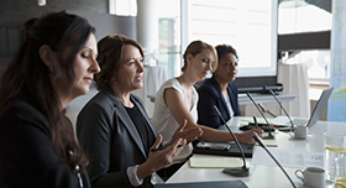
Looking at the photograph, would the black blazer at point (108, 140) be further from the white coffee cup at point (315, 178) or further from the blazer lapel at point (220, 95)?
the blazer lapel at point (220, 95)

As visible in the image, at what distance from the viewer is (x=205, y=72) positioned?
8.08ft

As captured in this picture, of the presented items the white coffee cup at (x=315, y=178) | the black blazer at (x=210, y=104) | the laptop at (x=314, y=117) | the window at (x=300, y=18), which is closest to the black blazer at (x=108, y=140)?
the white coffee cup at (x=315, y=178)

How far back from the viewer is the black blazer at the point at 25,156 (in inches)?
27.1

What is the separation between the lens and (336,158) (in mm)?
1318

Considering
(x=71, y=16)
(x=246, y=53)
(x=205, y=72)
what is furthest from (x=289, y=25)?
(x=71, y=16)

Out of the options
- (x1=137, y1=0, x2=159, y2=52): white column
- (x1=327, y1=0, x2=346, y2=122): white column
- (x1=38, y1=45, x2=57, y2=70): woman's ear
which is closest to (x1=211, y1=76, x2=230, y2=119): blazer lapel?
(x1=38, y1=45, x2=57, y2=70): woman's ear

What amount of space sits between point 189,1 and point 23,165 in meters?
3.53

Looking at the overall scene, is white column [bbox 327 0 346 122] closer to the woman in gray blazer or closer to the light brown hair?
the woman in gray blazer

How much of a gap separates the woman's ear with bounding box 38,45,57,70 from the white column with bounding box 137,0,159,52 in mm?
4546

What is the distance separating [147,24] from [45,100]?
4.87 meters

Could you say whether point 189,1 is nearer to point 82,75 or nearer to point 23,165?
point 82,75

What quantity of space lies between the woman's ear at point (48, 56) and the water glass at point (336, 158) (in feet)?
3.91

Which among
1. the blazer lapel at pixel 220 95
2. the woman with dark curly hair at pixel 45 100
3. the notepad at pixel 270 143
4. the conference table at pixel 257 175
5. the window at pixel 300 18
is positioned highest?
the window at pixel 300 18

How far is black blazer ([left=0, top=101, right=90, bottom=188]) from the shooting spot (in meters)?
0.69
